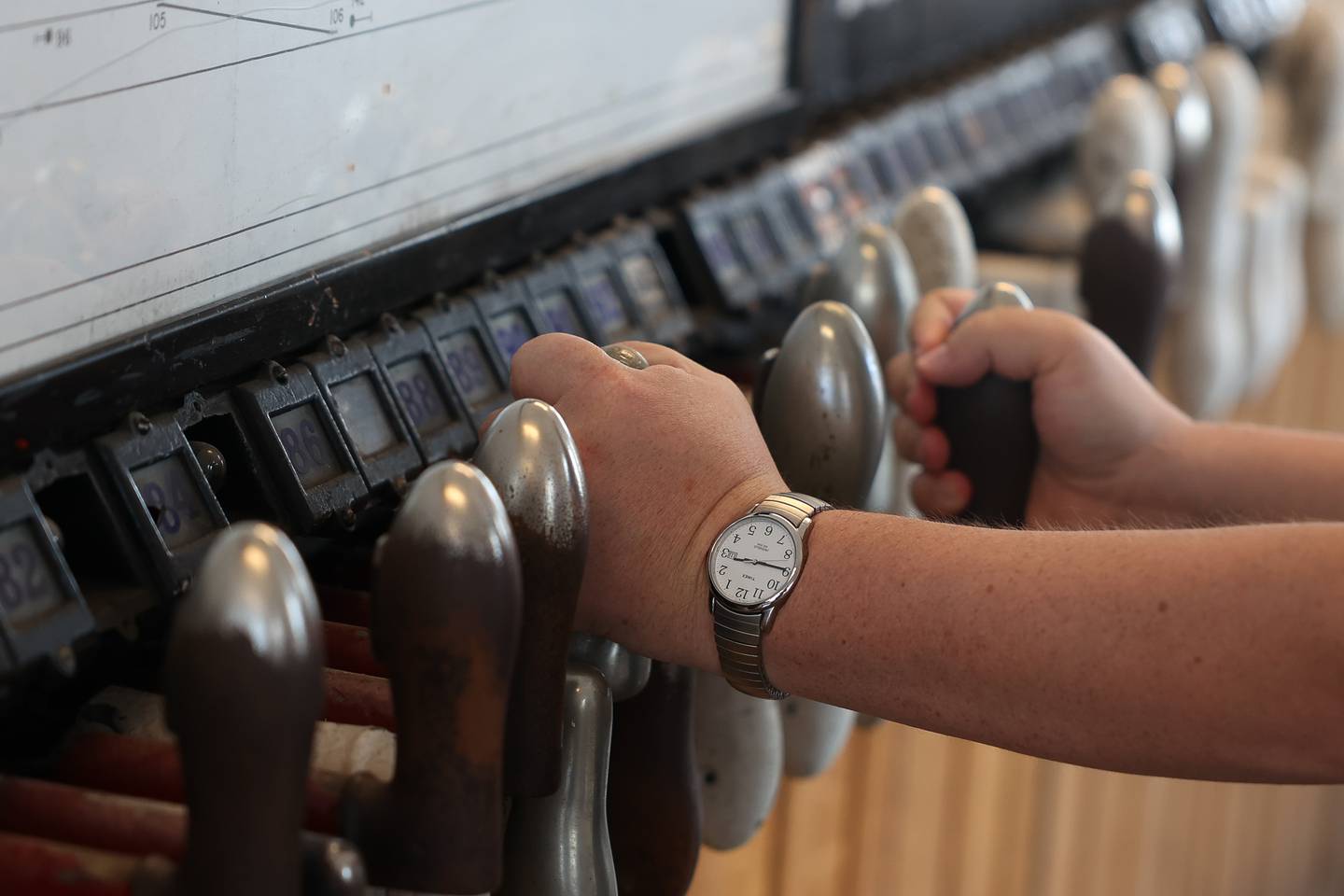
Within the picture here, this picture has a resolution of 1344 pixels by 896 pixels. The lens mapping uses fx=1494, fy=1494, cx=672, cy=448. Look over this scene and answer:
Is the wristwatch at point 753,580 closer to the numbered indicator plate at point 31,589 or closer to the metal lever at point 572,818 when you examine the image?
the metal lever at point 572,818

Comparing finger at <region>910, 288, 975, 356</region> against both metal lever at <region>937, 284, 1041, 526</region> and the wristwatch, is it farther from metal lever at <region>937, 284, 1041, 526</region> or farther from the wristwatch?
the wristwatch

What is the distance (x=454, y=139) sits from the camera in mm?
661

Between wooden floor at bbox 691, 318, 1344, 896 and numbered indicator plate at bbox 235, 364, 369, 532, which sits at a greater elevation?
numbered indicator plate at bbox 235, 364, 369, 532

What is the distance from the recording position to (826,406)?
1.92ft

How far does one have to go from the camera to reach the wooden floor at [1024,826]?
108 cm

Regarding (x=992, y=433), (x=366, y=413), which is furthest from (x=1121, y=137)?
(x=366, y=413)

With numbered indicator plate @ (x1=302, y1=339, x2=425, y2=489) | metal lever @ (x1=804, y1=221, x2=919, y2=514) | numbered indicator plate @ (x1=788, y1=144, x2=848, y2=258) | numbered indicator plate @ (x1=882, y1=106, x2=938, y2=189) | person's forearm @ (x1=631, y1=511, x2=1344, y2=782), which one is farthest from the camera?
numbered indicator plate @ (x1=882, y1=106, x2=938, y2=189)

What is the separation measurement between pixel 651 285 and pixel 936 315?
154 mm

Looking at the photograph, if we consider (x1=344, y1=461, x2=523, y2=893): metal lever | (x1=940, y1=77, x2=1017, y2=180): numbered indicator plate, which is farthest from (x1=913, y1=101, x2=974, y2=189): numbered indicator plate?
(x1=344, y1=461, x2=523, y2=893): metal lever

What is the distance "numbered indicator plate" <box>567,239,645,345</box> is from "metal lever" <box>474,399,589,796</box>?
275 mm

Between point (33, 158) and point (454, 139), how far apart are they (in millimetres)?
226

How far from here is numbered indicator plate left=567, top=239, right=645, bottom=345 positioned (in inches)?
28.6

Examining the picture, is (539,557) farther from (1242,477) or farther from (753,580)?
(1242,477)

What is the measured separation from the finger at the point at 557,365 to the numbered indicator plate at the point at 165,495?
0.39 ft
